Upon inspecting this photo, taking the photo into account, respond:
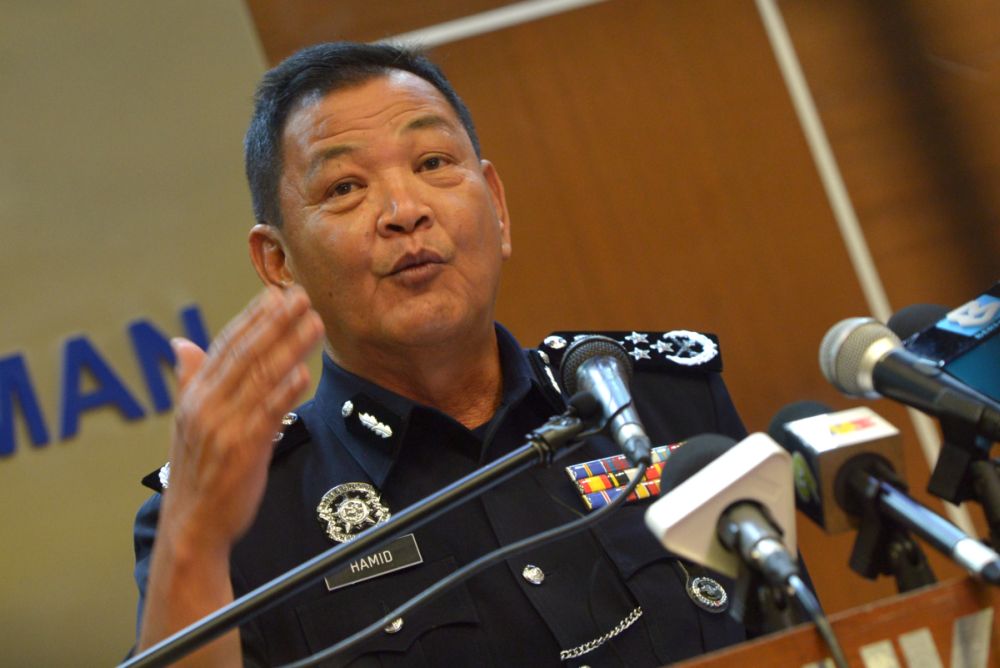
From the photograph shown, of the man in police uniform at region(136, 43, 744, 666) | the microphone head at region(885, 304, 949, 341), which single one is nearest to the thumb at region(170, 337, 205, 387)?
the man in police uniform at region(136, 43, 744, 666)

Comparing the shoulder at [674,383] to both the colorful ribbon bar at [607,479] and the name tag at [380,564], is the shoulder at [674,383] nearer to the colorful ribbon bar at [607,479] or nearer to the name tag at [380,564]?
the colorful ribbon bar at [607,479]

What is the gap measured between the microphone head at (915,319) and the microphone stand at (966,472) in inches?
9.5

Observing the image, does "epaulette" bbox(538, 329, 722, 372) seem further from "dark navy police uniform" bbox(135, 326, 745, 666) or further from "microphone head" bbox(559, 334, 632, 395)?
"microphone head" bbox(559, 334, 632, 395)

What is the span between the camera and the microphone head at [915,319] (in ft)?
4.19

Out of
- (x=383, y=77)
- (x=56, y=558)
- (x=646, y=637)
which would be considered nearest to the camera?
(x=646, y=637)

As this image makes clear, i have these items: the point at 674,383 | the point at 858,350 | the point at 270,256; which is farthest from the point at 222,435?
the point at 674,383

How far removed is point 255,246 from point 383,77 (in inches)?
13.2

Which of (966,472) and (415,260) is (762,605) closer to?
(966,472)

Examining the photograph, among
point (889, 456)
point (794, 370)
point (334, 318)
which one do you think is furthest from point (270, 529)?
point (794, 370)

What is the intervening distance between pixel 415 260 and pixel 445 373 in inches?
7.8

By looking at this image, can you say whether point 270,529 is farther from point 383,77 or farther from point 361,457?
point 383,77

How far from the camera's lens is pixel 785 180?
3457 millimetres

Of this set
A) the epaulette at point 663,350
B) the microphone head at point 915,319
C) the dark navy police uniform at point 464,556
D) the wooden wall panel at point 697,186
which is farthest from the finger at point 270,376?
the wooden wall panel at point 697,186

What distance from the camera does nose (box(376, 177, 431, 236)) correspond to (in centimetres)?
158
